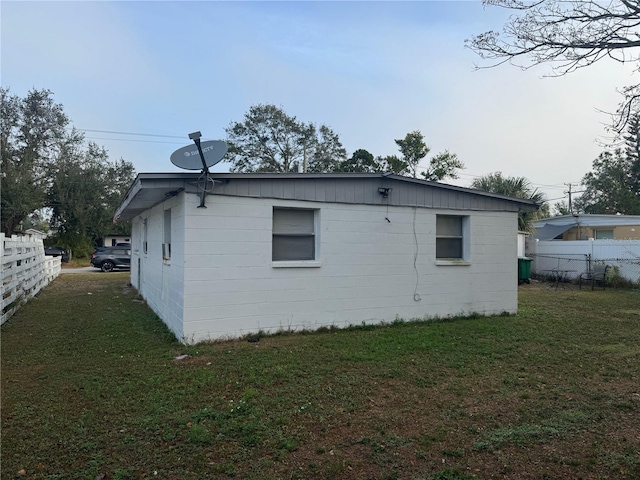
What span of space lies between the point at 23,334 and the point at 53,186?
33947 millimetres

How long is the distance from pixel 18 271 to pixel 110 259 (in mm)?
15862

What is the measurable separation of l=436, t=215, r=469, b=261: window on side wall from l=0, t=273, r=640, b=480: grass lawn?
2.05 metres


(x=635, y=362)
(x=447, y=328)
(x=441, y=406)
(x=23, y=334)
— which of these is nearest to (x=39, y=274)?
(x=23, y=334)

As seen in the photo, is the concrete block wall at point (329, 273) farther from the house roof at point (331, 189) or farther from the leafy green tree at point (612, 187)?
the leafy green tree at point (612, 187)

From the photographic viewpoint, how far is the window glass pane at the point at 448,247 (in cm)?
911

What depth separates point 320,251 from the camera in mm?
7664

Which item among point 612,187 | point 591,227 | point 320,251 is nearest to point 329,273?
point 320,251

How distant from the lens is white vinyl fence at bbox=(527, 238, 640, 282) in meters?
16.3

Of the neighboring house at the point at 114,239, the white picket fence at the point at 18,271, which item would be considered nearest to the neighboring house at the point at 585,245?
the white picket fence at the point at 18,271

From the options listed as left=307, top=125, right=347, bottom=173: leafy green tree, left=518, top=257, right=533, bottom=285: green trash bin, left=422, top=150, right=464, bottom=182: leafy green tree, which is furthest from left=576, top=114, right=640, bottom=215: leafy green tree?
left=307, top=125, right=347, bottom=173: leafy green tree

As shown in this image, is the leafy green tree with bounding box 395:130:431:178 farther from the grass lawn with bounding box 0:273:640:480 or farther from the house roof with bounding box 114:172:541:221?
the grass lawn with bounding box 0:273:640:480

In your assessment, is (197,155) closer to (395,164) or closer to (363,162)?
(395,164)

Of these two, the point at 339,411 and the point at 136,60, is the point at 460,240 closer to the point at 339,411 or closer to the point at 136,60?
the point at 339,411

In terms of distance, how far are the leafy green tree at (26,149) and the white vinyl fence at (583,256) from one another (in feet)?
113
